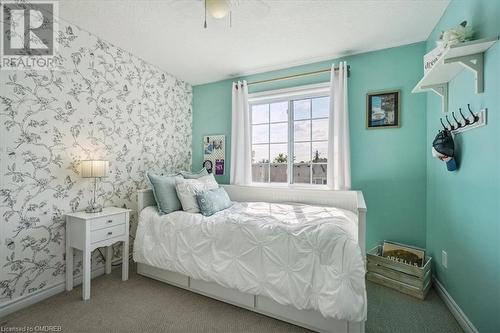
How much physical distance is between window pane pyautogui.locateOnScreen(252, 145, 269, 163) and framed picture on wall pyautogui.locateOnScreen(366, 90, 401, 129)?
1.24 meters

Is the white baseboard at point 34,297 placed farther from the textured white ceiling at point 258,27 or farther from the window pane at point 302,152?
the window pane at point 302,152

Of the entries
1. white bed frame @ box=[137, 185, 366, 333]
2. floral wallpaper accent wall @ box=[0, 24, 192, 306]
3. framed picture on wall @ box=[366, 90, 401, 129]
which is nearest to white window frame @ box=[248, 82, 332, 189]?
white bed frame @ box=[137, 185, 366, 333]

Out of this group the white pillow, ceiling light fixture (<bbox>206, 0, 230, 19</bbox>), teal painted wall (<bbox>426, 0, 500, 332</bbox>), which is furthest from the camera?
the white pillow

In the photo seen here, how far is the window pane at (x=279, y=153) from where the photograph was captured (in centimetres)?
298

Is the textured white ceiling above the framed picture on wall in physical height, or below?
above

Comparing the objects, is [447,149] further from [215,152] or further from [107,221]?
[107,221]

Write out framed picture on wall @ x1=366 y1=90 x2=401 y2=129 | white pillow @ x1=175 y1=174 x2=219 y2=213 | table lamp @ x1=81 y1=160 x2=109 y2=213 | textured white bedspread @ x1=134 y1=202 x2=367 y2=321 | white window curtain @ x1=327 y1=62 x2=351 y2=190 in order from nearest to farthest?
textured white bedspread @ x1=134 y1=202 x2=367 y2=321
table lamp @ x1=81 y1=160 x2=109 y2=213
white pillow @ x1=175 y1=174 x2=219 y2=213
framed picture on wall @ x1=366 y1=90 x2=401 y2=129
white window curtain @ x1=327 y1=62 x2=351 y2=190

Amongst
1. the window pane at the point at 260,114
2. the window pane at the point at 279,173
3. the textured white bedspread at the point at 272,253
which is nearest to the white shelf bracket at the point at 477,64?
the textured white bedspread at the point at 272,253

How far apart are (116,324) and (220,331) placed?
72cm

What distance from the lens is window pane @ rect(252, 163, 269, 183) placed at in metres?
3.10

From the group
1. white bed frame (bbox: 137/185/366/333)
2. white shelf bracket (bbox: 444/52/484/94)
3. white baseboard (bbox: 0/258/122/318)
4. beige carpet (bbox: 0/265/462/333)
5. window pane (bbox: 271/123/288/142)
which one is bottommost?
beige carpet (bbox: 0/265/462/333)

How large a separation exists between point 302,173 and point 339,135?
65 centimetres

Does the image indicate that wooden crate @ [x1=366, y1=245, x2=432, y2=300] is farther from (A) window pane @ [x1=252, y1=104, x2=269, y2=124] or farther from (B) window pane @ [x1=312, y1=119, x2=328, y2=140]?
(A) window pane @ [x1=252, y1=104, x2=269, y2=124]

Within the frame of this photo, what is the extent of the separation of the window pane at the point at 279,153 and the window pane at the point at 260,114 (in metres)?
0.38
